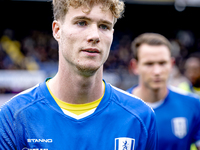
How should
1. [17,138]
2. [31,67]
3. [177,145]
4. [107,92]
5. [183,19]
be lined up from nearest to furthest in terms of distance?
[17,138], [107,92], [177,145], [31,67], [183,19]

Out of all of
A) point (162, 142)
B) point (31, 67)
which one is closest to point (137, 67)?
point (162, 142)

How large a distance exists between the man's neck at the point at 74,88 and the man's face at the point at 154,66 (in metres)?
1.67

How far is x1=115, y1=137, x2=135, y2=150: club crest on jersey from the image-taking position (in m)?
2.21

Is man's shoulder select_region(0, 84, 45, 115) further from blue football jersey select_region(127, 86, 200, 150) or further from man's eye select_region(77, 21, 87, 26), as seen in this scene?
blue football jersey select_region(127, 86, 200, 150)

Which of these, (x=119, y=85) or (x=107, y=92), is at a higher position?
(x=107, y=92)

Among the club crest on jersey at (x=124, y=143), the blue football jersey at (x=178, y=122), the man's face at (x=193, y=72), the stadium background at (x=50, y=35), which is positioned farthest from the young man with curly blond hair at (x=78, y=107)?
the stadium background at (x=50, y=35)

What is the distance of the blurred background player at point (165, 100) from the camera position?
3.68 metres

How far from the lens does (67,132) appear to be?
6.98 ft

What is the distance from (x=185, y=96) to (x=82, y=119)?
2.29 meters

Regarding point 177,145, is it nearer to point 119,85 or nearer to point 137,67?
point 137,67

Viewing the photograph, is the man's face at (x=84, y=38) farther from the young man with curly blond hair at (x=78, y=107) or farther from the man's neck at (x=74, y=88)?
the man's neck at (x=74, y=88)

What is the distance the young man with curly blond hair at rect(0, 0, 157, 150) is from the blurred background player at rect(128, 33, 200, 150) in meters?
1.42

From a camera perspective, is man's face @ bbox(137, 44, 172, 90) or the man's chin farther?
man's face @ bbox(137, 44, 172, 90)

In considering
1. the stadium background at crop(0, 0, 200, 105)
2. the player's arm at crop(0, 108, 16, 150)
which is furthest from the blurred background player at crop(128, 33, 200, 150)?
the stadium background at crop(0, 0, 200, 105)
